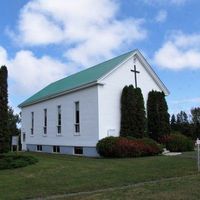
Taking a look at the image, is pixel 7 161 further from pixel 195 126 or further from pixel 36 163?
pixel 195 126

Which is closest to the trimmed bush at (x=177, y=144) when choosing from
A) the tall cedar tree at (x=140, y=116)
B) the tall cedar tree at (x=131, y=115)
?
the tall cedar tree at (x=140, y=116)

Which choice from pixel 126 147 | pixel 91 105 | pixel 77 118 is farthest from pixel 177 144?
pixel 77 118

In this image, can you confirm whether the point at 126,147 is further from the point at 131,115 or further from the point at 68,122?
the point at 68,122

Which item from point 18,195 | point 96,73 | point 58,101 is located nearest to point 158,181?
point 18,195

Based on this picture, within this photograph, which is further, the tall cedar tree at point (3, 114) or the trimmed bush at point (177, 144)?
the trimmed bush at point (177, 144)

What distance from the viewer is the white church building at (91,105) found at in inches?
1123

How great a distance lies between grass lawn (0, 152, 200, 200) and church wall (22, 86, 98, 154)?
975 centimetres

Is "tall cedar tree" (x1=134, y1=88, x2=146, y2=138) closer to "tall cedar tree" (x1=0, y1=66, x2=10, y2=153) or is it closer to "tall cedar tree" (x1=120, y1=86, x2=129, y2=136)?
"tall cedar tree" (x1=120, y1=86, x2=129, y2=136)

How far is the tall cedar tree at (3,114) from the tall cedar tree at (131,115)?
10.0 metres

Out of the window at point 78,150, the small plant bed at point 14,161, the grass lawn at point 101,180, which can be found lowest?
the grass lawn at point 101,180

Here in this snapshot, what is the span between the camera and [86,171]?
17.0m

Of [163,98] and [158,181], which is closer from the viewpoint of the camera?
[158,181]

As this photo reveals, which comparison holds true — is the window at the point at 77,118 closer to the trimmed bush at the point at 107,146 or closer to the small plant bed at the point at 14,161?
the trimmed bush at the point at 107,146

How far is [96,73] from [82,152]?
247 inches
